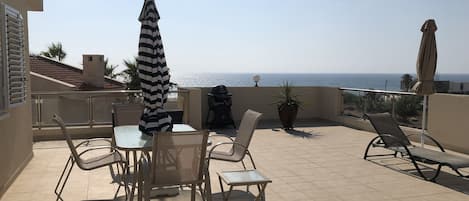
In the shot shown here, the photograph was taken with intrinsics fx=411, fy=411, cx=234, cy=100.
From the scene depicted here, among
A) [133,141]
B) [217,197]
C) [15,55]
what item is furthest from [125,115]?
[217,197]

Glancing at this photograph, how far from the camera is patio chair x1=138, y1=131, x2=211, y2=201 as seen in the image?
11.8 ft

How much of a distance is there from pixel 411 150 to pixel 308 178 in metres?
1.70

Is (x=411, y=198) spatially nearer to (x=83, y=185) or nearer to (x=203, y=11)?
(x=83, y=185)

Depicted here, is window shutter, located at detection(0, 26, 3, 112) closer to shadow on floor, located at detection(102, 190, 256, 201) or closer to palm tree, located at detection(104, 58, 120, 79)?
shadow on floor, located at detection(102, 190, 256, 201)

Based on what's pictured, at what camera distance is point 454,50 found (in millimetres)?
18266

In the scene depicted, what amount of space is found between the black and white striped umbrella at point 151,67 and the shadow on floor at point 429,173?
3.59 meters

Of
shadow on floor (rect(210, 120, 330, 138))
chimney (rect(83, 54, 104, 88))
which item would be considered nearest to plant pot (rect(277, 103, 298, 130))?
shadow on floor (rect(210, 120, 330, 138))

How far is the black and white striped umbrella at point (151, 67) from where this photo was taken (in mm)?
4613

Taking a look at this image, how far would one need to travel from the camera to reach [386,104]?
9.34 metres

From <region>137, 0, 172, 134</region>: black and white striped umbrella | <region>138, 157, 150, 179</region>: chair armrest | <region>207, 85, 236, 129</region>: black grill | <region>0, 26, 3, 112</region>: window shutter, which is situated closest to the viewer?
<region>138, 157, 150, 179</region>: chair armrest

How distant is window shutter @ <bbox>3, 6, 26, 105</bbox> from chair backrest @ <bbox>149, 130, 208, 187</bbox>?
2.64m

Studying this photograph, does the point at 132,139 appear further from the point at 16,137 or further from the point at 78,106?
the point at 78,106

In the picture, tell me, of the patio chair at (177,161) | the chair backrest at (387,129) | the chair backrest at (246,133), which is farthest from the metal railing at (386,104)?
the patio chair at (177,161)

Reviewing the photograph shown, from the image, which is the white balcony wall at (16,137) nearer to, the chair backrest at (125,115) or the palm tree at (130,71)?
the chair backrest at (125,115)
